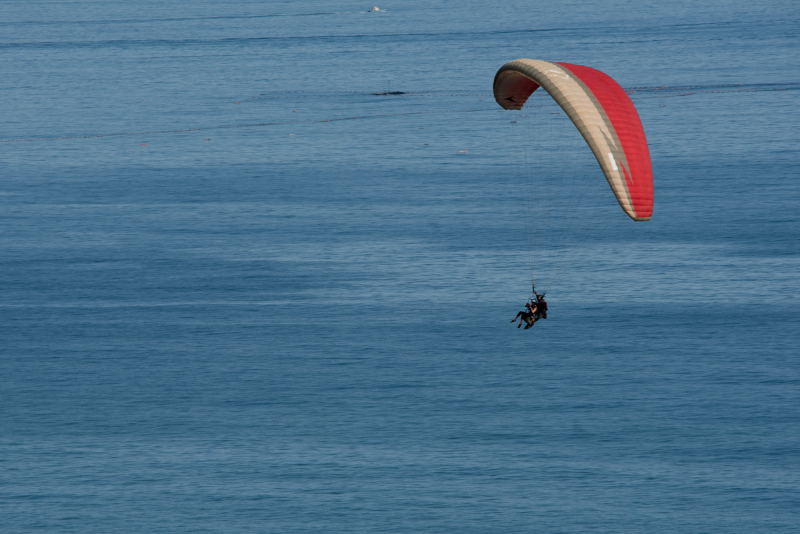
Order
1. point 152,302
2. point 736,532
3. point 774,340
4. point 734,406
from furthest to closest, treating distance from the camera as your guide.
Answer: point 152,302 < point 774,340 < point 734,406 < point 736,532

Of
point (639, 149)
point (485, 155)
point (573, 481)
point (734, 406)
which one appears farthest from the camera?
point (485, 155)

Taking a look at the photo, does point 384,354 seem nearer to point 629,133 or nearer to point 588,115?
point 629,133

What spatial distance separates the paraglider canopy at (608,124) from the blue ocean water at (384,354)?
38.2 metres

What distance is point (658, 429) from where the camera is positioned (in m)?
84.6

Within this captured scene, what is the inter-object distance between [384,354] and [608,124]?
169ft

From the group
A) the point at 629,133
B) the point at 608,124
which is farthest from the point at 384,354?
the point at 608,124

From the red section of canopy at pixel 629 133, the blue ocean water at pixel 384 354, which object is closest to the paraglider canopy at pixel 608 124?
the red section of canopy at pixel 629 133

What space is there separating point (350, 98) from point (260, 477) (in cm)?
11254

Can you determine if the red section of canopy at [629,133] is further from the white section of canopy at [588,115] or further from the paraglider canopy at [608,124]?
the white section of canopy at [588,115]

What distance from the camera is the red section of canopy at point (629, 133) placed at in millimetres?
43719

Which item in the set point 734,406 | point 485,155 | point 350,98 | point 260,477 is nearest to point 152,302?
point 260,477

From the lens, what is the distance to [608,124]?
45000 mm

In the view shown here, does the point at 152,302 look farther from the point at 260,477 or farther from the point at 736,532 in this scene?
the point at 736,532

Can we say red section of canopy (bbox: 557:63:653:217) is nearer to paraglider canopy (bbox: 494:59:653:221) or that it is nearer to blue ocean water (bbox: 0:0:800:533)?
paraglider canopy (bbox: 494:59:653:221)
